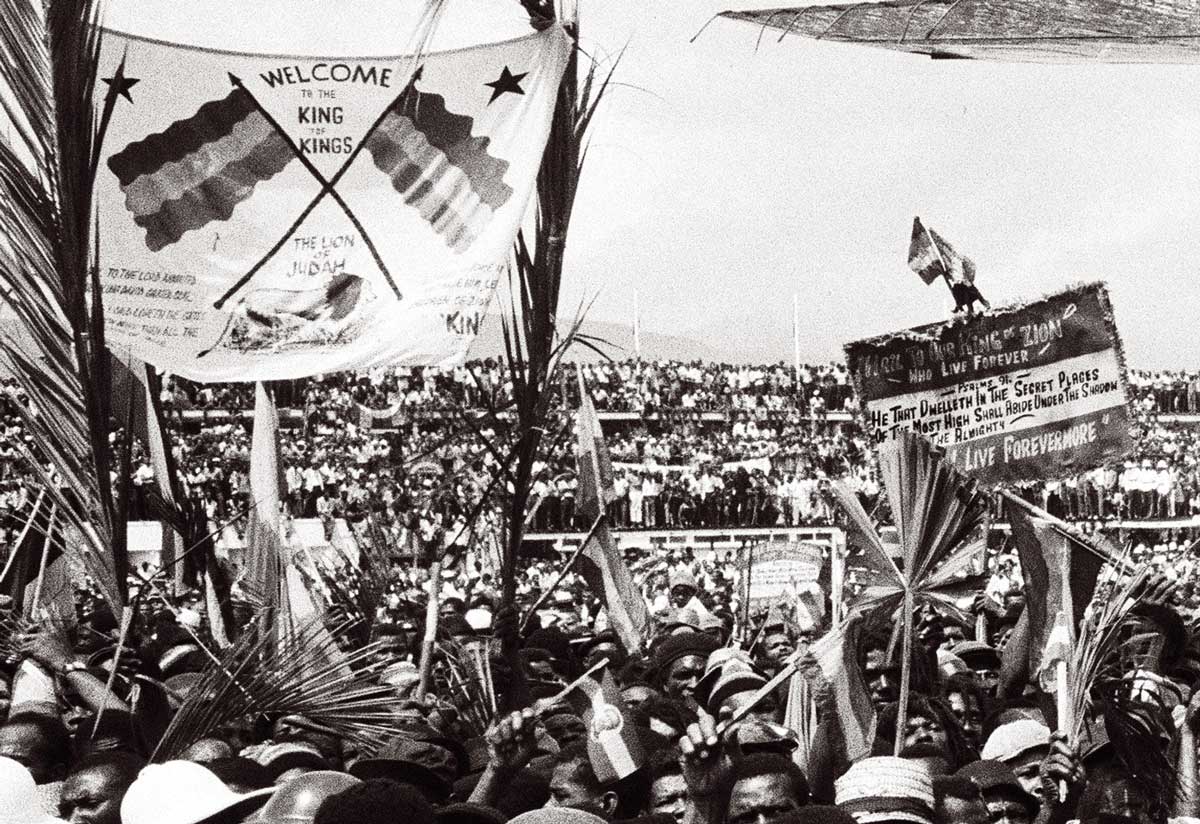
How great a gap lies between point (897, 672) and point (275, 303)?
2.84 meters

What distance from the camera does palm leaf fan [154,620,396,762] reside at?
223 inches

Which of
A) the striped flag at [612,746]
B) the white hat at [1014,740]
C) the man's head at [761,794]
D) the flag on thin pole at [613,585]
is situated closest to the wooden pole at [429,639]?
the striped flag at [612,746]

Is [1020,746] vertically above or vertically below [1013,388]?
below

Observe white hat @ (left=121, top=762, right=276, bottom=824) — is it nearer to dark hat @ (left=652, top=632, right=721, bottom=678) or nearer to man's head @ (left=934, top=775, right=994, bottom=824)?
man's head @ (left=934, top=775, right=994, bottom=824)

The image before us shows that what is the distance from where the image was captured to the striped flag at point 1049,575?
7984mm

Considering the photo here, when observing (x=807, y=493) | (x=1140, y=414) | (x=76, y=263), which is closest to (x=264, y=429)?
(x=76, y=263)

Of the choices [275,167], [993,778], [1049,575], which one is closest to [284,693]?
[993,778]

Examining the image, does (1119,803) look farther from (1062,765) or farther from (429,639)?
(429,639)

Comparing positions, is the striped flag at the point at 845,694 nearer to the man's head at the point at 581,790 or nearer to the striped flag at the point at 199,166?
the man's head at the point at 581,790

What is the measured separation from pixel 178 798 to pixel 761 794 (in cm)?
144

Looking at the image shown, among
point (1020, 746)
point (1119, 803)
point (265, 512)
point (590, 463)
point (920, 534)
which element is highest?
point (590, 463)

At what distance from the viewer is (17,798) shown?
14.5 ft

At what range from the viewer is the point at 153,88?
309 inches

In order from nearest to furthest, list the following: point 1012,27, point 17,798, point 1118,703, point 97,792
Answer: point 17,798 < point 97,792 < point 1012,27 < point 1118,703
